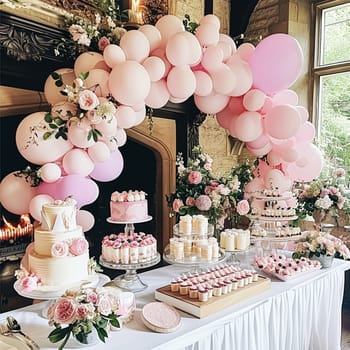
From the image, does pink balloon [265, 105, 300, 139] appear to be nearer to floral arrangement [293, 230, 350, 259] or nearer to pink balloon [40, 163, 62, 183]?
floral arrangement [293, 230, 350, 259]

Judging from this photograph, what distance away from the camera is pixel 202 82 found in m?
2.44

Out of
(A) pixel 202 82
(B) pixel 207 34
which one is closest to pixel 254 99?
(A) pixel 202 82

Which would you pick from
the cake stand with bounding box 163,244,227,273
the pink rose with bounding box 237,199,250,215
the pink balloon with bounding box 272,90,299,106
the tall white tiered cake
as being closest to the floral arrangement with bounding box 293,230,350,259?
the pink rose with bounding box 237,199,250,215

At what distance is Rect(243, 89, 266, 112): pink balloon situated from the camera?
8.52 feet

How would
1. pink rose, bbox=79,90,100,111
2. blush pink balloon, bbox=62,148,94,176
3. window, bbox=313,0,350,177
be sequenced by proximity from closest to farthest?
1. pink rose, bbox=79,90,100,111
2. blush pink balloon, bbox=62,148,94,176
3. window, bbox=313,0,350,177

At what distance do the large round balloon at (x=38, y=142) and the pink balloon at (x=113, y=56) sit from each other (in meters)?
0.49

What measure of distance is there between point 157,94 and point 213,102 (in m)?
0.51

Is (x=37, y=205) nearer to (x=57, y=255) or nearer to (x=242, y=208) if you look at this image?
(x=57, y=255)

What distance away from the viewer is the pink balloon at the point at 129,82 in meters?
2.06

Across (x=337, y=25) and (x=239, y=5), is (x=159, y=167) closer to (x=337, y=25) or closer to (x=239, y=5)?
(x=239, y=5)

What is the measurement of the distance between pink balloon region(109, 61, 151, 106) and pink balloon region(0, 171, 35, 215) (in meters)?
0.74

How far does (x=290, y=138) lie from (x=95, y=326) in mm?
2073

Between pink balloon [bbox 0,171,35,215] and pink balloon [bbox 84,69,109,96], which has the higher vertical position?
pink balloon [bbox 84,69,109,96]

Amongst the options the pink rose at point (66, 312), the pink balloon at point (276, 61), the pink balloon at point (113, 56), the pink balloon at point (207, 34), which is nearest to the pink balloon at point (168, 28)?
the pink balloon at point (207, 34)
